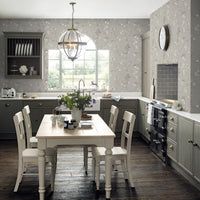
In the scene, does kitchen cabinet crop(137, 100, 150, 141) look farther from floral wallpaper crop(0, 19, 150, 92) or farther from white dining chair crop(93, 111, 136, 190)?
white dining chair crop(93, 111, 136, 190)

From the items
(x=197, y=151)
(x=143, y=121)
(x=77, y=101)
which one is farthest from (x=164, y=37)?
(x=197, y=151)

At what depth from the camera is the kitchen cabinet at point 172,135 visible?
5.29 metres

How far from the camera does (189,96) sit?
5.29 m

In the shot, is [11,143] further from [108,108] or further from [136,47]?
[136,47]

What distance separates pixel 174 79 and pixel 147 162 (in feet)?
6.02

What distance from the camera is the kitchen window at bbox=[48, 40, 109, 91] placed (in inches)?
338

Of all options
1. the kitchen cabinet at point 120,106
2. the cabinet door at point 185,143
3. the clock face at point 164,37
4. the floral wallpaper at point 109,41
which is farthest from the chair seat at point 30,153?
the floral wallpaper at point 109,41

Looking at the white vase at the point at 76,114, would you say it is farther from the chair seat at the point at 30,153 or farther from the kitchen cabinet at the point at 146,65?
the kitchen cabinet at the point at 146,65

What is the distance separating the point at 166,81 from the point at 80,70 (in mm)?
2386

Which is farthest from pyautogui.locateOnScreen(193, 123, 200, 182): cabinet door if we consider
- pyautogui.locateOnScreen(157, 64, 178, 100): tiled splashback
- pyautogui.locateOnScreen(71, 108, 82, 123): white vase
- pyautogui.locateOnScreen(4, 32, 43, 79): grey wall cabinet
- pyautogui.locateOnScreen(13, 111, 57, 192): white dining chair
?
pyautogui.locateOnScreen(4, 32, 43, 79): grey wall cabinet

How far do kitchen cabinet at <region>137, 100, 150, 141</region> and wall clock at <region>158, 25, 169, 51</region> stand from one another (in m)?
1.25

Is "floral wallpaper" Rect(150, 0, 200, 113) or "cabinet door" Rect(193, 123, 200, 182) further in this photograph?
"floral wallpaper" Rect(150, 0, 200, 113)

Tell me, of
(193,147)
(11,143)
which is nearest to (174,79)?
(193,147)

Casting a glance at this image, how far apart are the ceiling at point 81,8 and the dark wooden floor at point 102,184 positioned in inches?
102
